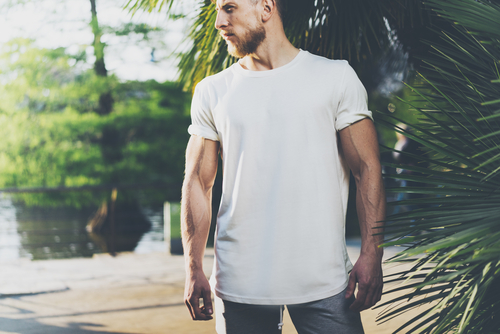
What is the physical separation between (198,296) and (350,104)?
0.78m

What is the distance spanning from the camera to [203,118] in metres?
1.62

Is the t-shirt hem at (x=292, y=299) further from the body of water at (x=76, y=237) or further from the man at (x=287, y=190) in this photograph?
the body of water at (x=76, y=237)

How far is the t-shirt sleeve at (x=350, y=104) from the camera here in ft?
A: 4.88

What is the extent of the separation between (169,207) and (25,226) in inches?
259

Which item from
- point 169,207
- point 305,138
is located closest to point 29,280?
point 169,207

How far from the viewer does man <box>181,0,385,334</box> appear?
1.46m

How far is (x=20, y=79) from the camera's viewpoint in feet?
28.5

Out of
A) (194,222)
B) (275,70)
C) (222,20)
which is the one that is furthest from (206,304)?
(222,20)

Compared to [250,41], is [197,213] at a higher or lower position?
lower

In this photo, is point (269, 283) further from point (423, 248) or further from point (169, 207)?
point (169, 207)

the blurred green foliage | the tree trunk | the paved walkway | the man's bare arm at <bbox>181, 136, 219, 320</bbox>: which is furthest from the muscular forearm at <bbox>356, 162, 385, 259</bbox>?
the tree trunk

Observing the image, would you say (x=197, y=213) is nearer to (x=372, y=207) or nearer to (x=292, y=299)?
(x=292, y=299)

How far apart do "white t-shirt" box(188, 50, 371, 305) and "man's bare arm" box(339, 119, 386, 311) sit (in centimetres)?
4

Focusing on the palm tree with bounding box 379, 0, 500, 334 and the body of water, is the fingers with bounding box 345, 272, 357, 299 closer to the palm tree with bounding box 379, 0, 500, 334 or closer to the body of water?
the palm tree with bounding box 379, 0, 500, 334
